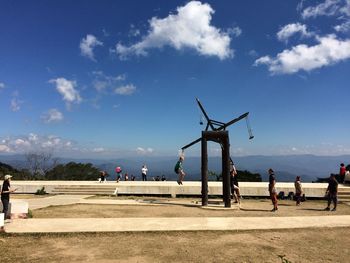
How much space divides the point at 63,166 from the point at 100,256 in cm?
4134

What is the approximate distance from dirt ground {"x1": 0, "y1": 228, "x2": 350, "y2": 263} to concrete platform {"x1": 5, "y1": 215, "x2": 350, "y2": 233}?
500mm

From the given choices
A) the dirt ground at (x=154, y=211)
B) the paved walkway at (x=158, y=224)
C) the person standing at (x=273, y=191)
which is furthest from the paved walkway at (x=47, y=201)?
the person standing at (x=273, y=191)

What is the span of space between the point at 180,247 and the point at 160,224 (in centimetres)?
291

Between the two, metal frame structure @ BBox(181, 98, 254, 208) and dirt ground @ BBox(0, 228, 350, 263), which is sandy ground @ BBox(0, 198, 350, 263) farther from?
metal frame structure @ BBox(181, 98, 254, 208)

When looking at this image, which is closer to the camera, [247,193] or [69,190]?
[247,193]

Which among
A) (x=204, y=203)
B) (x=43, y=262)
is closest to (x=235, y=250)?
(x=43, y=262)

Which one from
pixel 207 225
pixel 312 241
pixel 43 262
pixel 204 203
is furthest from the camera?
pixel 204 203

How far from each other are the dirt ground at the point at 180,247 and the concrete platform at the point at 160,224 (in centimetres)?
50

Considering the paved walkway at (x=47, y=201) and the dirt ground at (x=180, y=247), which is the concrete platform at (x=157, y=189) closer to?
the paved walkway at (x=47, y=201)

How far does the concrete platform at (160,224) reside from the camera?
39.5 ft

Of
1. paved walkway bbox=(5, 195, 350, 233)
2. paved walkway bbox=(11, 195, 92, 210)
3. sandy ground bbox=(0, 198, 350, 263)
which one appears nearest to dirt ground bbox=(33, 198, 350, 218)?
paved walkway bbox=(11, 195, 92, 210)

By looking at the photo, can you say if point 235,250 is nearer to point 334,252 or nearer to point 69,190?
point 334,252

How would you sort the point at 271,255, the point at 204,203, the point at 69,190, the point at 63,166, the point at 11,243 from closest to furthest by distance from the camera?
the point at 271,255
the point at 11,243
the point at 204,203
the point at 69,190
the point at 63,166

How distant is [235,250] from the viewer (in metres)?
9.95
